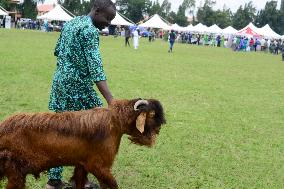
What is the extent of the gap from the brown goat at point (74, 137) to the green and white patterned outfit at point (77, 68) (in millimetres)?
515

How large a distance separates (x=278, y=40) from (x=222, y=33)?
7585 mm

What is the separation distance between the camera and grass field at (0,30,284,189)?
20.8 feet

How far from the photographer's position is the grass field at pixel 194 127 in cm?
634

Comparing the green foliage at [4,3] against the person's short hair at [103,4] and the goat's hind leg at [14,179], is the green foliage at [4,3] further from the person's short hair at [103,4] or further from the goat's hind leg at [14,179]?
the goat's hind leg at [14,179]

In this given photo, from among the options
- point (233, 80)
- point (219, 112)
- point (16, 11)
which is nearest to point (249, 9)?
point (16, 11)

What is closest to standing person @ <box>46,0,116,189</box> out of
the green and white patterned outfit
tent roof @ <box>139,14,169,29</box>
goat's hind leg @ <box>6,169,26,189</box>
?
the green and white patterned outfit

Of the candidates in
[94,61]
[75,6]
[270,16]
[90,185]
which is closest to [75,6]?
[75,6]

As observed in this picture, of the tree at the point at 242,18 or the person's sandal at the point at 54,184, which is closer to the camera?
the person's sandal at the point at 54,184

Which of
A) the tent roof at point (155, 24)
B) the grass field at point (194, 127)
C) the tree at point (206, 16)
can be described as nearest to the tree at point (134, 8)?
the tree at point (206, 16)

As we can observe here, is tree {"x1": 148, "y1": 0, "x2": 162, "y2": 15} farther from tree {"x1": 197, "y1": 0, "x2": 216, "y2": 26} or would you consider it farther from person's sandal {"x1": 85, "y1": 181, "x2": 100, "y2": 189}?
person's sandal {"x1": 85, "y1": 181, "x2": 100, "y2": 189}

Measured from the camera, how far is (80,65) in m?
4.83

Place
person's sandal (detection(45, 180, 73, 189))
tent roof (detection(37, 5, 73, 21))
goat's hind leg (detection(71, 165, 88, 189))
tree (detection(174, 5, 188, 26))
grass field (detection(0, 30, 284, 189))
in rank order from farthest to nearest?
tree (detection(174, 5, 188, 26))
tent roof (detection(37, 5, 73, 21))
grass field (detection(0, 30, 284, 189))
person's sandal (detection(45, 180, 73, 189))
goat's hind leg (detection(71, 165, 88, 189))

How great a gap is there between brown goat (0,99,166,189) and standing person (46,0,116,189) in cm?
32

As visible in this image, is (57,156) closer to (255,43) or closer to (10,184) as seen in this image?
(10,184)
